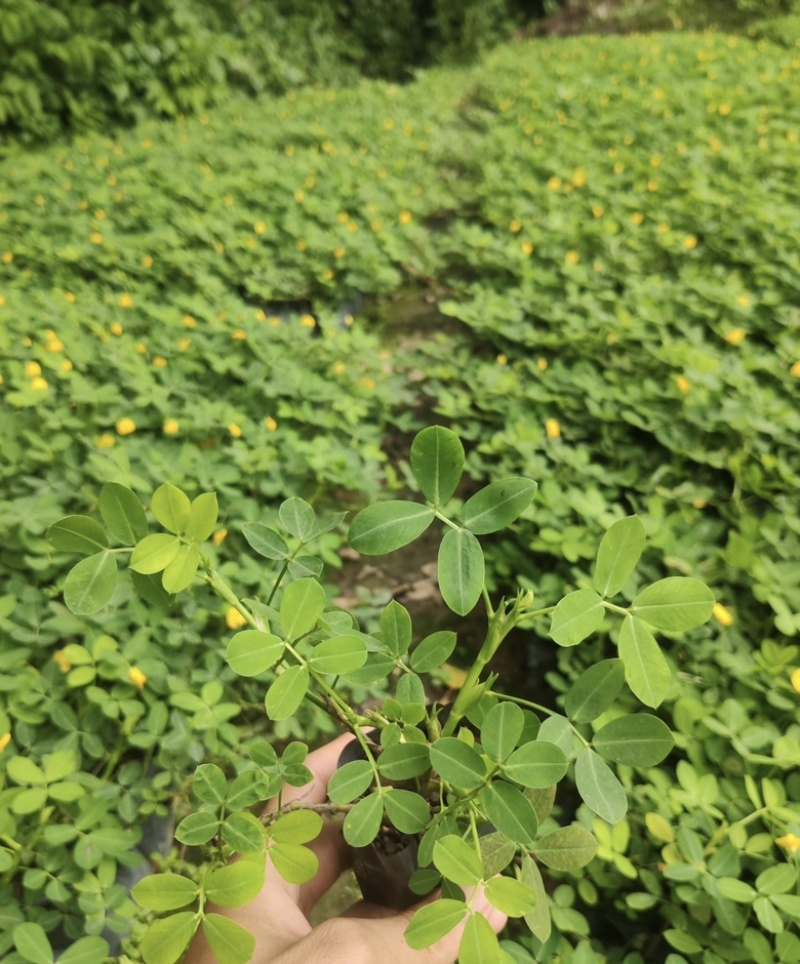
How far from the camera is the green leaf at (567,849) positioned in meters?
0.75

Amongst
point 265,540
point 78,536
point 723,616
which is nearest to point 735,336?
point 723,616

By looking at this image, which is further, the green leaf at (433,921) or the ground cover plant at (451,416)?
the ground cover plant at (451,416)

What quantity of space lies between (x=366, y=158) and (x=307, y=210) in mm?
1286

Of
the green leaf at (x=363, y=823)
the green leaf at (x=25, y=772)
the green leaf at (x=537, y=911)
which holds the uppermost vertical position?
the green leaf at (x=363, y=823)

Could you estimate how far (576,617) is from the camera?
61cm

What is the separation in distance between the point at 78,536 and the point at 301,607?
255 mm

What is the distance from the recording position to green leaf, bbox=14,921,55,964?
0.95m

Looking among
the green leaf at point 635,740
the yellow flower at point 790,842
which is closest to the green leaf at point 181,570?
the green leaf at point 635,740

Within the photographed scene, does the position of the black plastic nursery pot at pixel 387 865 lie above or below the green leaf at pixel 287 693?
below

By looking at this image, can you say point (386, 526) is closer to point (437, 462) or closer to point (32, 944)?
point (437, 462)

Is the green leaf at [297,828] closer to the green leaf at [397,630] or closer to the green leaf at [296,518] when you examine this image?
the green leaf at [397,630]

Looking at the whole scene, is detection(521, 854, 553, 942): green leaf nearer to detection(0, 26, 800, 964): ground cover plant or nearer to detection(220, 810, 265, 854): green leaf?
detection(220, 810, 265, 854): green leaf

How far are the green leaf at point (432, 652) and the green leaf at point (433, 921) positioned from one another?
0.24m

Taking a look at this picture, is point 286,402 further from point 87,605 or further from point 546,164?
point 546,164
